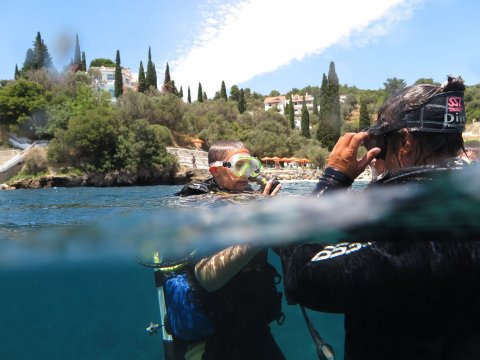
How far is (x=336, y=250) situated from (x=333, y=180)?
19.3 inches

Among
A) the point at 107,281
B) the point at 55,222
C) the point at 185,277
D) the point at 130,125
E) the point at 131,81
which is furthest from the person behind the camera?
the point at 131,81

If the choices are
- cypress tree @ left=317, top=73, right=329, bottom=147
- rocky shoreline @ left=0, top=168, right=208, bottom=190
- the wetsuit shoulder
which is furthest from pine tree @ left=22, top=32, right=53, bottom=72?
the wetsuit shoulder

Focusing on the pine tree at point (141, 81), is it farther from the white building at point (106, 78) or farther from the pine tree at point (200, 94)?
the pine tree at point (200, 94)

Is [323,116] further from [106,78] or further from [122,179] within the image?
[106,78]

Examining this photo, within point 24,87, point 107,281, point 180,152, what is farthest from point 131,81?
point 107,281

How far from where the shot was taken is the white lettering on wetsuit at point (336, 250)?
62.9 inches

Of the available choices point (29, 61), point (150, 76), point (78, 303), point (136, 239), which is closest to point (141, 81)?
point (150, 76)

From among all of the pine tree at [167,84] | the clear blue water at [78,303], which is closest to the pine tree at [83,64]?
the pine tree at [167,84]

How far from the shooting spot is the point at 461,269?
1479 mm

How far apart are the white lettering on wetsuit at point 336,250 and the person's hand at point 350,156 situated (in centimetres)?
48

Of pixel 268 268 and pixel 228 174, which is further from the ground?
pixel 228 174

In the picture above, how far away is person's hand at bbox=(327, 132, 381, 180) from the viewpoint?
201 centimetres

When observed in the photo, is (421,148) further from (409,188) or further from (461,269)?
(461,269)

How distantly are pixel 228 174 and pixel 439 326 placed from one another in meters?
2.75
